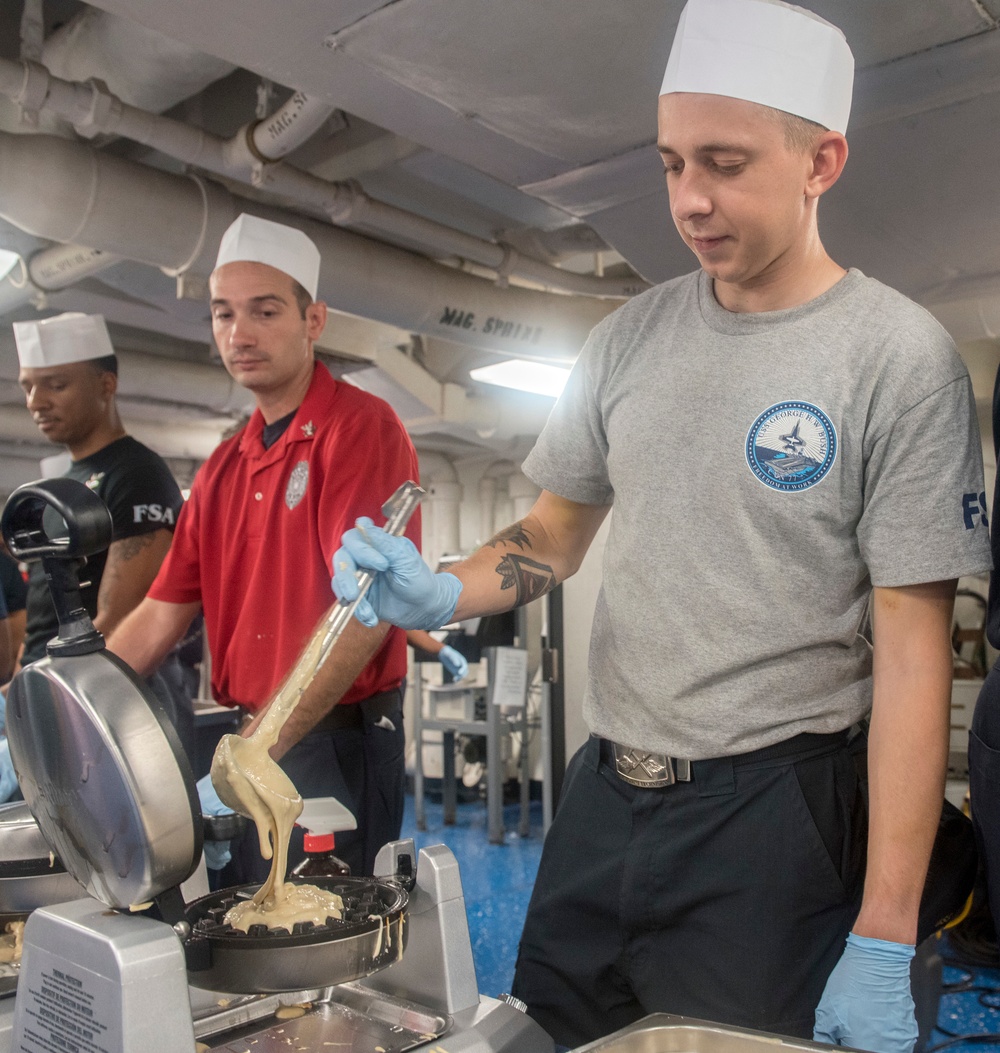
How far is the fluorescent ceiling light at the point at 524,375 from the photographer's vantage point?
5857mm

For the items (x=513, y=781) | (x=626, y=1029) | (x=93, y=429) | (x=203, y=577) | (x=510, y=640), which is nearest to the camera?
(x=626, y=1029)

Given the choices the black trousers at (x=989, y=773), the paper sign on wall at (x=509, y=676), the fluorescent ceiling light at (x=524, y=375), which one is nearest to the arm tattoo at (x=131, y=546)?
the black trousers at (x=989, y=773)

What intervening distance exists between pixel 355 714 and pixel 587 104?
58.3 inches

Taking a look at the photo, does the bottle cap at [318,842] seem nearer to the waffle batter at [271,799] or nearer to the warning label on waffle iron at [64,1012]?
the waffle batter at [271,799]

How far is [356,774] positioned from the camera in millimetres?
1984

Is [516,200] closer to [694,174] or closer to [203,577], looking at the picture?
[203,577]

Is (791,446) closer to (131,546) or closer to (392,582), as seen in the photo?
(392,582)

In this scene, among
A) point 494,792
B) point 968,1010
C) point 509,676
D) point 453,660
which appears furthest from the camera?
point 509,676

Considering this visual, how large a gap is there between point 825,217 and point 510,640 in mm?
4182

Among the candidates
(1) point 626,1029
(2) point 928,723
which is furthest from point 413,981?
(2) point 928,723

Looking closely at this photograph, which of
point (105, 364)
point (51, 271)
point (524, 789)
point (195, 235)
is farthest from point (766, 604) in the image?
point (524, 789)

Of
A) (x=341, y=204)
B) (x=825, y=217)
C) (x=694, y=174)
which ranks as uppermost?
(x=341, y=204)

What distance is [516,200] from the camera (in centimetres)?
413

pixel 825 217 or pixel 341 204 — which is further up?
pixel 341 204
